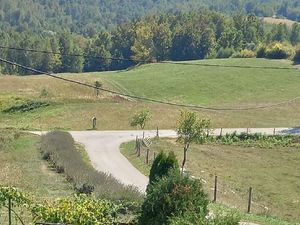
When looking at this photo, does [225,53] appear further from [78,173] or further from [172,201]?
[172,201]

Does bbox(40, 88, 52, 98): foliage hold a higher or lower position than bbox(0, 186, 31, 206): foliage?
higher

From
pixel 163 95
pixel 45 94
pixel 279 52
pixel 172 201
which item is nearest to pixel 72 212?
pixel 172 201

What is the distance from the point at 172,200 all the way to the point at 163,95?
7105 cm

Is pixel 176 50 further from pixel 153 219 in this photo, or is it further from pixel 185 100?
pixel 153 219

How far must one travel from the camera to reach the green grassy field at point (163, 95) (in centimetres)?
5838

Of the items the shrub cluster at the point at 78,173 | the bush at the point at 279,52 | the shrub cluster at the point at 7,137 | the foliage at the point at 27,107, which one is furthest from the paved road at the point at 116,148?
the bush at the point at 279,52

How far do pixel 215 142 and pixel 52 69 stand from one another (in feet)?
331

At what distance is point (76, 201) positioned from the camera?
15.3 m

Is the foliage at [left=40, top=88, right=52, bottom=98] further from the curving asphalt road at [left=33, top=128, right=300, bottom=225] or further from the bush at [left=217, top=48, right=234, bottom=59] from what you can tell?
the bush at [left=217, top=48, right=234, bottom=59]

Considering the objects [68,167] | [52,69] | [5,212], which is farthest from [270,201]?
[52,69]

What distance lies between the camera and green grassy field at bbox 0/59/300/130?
58375 mm

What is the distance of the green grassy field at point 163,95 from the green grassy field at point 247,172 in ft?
40.0

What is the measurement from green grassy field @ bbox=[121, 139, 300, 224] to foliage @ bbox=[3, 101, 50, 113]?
19437mm

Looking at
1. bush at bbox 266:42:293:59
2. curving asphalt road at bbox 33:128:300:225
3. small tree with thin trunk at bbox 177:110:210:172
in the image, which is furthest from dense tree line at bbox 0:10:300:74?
small tree with thin trunk at bbox 177:110:210:172
